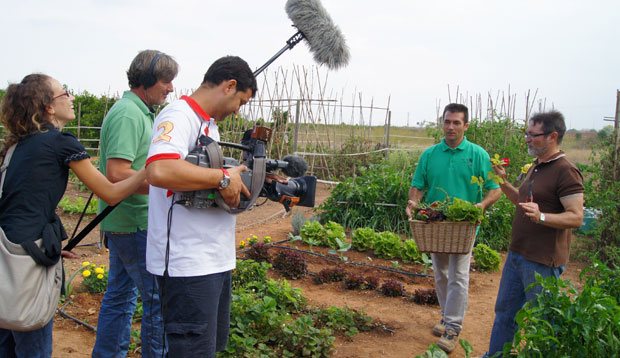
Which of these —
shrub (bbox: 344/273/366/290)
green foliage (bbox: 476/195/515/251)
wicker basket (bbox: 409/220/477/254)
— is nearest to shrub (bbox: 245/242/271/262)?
shrub (bbox: 344/273/366/290)

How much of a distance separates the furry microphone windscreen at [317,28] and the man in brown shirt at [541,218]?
1.62 m

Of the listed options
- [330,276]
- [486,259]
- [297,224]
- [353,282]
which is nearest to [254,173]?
[353,282]

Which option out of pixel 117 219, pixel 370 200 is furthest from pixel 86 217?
pixel 117 219

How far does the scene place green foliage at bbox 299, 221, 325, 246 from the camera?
A: 7.93 metres

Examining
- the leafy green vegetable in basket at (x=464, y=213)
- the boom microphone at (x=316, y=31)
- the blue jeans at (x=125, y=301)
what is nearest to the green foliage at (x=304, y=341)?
the blue jeans at (x=125, y=301)

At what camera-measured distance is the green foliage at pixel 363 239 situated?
306 inches

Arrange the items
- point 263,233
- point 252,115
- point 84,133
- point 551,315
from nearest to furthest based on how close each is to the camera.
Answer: point 551,315, point 263,233, point 252,115, point 84,133

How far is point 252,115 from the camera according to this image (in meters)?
13.9

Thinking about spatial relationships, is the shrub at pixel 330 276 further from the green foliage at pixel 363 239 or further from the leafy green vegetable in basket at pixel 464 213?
the leafy green vegetable in basket at pixel 464 213

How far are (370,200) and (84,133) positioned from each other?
38.0 ft

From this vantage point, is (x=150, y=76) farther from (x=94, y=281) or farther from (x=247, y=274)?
(x=94, y=281)

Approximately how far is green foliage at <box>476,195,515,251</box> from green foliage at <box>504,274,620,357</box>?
5.63m

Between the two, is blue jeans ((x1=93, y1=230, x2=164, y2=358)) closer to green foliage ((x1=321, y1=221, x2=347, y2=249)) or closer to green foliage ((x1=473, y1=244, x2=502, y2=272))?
green foliage ((x1=321, y1=221, x2=347, y2=249))

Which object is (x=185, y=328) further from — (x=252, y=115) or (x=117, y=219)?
(x=252, y=115)
